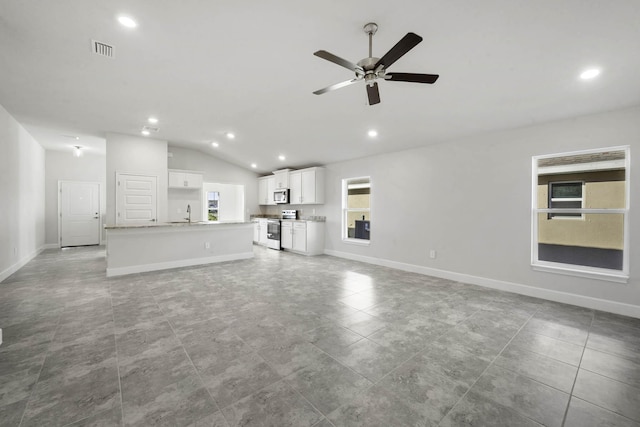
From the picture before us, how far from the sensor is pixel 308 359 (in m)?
2.14

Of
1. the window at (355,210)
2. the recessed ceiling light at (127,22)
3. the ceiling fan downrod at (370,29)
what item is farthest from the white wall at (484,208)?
the recessed ceiling light at (127,22)

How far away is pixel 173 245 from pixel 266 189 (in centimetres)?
404

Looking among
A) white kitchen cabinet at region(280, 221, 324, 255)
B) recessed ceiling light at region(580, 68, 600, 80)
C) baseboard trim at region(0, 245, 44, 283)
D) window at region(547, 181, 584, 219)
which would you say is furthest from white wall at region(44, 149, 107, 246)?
window at region(547, 181, 584, 219)

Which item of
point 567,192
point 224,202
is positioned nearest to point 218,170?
point 224,202

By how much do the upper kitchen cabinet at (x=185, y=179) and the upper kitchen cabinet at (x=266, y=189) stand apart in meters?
2.19

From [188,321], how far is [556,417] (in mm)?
3206

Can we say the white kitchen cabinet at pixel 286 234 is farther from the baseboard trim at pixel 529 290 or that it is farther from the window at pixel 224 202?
Answer: the baseboard trim at pixel 529 290

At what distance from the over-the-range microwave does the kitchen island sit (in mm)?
1716

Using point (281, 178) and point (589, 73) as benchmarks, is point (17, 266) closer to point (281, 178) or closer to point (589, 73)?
→ point (281, 178)

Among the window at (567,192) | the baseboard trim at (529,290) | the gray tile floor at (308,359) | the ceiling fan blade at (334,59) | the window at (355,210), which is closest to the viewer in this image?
the gray tile floor at (308,359)

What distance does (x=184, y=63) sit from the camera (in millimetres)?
2988

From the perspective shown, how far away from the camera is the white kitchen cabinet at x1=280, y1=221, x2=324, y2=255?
687 cm

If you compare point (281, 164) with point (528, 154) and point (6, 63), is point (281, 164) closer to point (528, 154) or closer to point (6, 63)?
point (6, 63)

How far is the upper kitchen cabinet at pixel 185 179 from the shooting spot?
6875 mm
